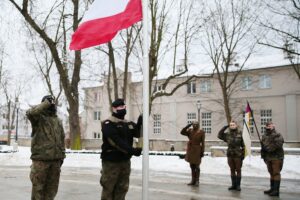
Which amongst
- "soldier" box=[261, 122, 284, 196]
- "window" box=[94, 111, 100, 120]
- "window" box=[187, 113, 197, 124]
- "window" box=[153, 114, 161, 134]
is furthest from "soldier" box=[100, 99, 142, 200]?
"window" box=[94, 111, 100, 120]

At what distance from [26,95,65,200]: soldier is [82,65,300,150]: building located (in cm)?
3260

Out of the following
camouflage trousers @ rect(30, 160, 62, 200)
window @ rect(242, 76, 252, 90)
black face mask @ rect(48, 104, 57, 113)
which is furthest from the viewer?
window @ rect(242, 76, 252, 90)

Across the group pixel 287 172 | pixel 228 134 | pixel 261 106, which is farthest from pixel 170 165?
pixel 261 106

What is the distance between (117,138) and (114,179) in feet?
2.22

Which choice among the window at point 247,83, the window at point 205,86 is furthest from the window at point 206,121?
the window at point 247,83

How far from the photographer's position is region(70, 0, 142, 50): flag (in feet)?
19.0

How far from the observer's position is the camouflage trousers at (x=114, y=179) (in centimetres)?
611

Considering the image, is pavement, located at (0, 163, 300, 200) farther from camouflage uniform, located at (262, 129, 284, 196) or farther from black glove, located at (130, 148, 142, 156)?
black glove, located at (130, 148, 142, 156)

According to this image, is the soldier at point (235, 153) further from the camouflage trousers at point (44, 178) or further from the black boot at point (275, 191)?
the camouflage trousers at point (44, 178)

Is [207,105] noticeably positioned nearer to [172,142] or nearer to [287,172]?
[172,142]

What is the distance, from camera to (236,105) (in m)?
48.5

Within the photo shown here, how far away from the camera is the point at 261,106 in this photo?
47.7 meters

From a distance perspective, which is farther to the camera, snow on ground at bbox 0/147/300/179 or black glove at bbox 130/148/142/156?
snow on ground at bbox 0/147/300/179

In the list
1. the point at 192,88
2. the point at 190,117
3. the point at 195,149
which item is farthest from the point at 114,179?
the point at 192,88
